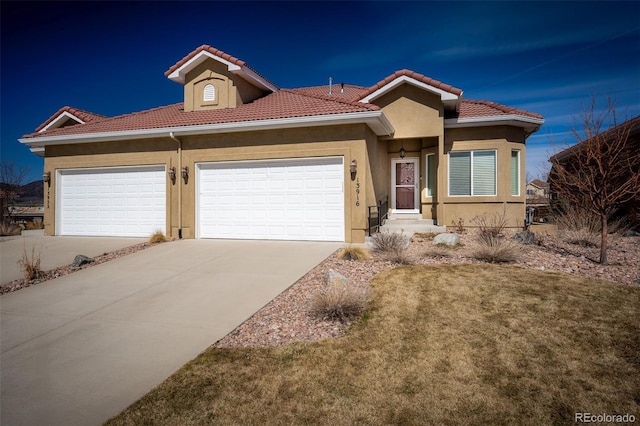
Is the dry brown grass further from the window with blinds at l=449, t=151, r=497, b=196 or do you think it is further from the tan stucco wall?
the tan stucco wall

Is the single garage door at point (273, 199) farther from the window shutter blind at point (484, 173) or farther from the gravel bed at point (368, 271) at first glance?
the window shutter blind at point (484, 173)

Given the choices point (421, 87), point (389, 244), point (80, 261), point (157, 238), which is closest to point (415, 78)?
point (421, 87)

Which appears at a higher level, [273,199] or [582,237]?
[273,199]

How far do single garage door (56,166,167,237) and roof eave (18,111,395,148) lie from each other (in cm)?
115

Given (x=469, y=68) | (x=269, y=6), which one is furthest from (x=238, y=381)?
(x=469, y=68)

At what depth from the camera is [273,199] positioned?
11.6 metres

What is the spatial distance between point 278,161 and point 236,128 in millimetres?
1677

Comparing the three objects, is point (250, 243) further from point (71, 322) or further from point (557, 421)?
point (557, 421)

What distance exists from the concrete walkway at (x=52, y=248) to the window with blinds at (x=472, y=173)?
11100 mm

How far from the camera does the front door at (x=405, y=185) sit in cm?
1447

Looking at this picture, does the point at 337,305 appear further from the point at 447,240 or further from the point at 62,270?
the point at 62,270

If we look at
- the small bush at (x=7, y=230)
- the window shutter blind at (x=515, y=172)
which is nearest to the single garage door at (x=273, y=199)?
the window shutter blind at (x=515, y=172)

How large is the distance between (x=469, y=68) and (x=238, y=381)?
17737 mm

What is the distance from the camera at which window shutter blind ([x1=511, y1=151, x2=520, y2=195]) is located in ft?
44.4
